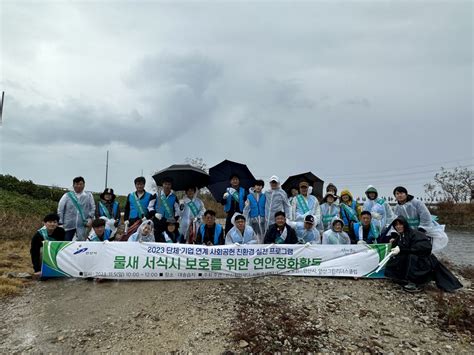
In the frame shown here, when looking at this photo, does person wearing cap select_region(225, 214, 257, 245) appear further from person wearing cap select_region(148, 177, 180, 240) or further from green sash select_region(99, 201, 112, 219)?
green sash select_region(99, 201, 112, 219)

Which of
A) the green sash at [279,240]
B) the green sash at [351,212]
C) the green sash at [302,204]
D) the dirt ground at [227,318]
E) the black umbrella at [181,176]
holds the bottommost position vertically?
the dirt ground at [227,318]

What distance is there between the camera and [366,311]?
5.64 m

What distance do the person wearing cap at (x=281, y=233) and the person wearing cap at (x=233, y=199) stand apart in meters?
1.27

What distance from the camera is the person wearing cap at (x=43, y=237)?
6.87 m

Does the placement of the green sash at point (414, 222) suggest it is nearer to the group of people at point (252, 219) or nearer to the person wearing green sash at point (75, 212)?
the group of people at point (252, 219)

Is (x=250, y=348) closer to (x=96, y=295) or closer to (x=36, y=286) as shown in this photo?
(x=96, y=295)

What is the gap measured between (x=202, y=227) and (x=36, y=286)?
3474 mm

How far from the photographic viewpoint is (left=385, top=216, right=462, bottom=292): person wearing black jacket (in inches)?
256

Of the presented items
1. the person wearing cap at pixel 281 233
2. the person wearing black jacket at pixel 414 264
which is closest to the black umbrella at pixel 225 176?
the person wearing cap at pixel 281 233

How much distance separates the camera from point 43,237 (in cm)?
693

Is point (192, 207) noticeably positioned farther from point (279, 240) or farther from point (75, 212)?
point (75, 212)

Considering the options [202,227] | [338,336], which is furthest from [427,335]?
[202,227]

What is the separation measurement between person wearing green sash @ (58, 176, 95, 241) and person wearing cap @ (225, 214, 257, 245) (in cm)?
329

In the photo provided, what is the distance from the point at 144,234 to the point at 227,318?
2.81 m
